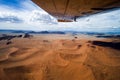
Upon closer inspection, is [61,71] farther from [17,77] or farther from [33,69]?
[17,77]

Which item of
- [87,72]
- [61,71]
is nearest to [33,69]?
[61,71]

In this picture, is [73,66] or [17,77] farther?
[73,66]

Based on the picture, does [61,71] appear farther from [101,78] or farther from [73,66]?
[101,78]

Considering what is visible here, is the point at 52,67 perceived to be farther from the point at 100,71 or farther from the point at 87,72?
the point at 100,71

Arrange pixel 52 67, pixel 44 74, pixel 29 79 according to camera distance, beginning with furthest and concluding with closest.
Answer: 1. pixel 52 67
2. pixel 44 74
3. pixel 29 79

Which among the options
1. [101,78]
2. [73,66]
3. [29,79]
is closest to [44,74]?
[29,79]

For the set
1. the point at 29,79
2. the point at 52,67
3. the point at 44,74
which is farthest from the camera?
the point at 52,67

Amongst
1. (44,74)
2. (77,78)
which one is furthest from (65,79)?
(44,74)

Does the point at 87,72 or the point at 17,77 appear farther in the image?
the point at 87,72
